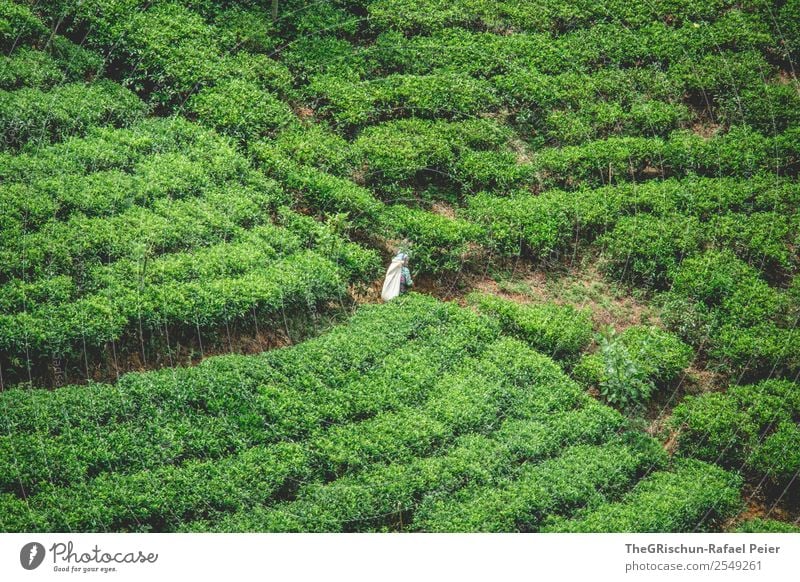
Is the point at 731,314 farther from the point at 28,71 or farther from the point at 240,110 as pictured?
the point at 28,71

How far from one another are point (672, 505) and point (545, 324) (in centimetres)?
378

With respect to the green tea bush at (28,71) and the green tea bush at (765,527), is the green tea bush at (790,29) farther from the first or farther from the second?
the green tea bush at (28,71)

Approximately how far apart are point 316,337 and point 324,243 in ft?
6.41

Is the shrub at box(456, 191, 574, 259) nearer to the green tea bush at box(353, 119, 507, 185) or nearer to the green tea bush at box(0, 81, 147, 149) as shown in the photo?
the green tea bush at box(353, 119, 507, 185)

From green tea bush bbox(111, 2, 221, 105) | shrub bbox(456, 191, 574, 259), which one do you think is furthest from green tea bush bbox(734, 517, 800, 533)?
green tea bush bbox(111, 2, 221, 105)

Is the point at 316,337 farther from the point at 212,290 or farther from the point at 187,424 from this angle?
the point at 187,424

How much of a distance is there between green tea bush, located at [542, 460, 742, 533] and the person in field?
5.02m

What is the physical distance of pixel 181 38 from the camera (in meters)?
19.3

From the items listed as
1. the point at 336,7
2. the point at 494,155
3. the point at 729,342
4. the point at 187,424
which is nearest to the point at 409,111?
the point at 494,155

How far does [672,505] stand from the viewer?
13.8 metres

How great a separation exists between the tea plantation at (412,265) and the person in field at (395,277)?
0.74ft

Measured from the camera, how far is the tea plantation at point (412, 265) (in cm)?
1323

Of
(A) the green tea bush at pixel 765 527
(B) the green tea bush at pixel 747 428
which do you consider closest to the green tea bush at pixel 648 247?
(B) the green tea bush at pixel 747 428

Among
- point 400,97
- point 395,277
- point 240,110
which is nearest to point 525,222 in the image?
point 395,277
